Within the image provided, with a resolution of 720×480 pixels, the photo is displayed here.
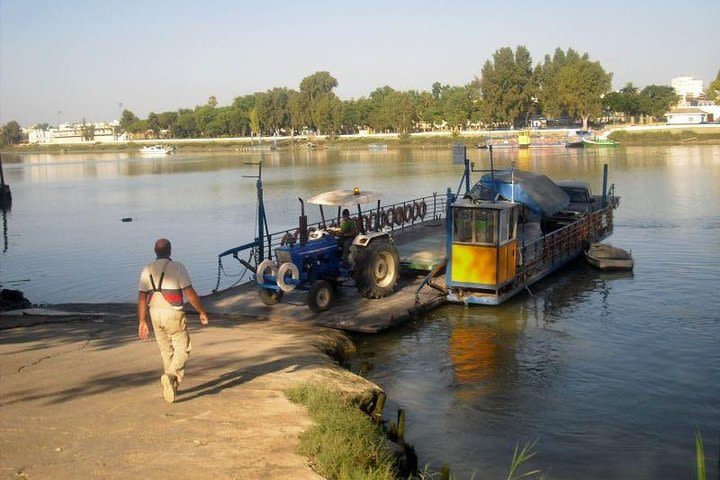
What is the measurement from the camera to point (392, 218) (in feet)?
78.4

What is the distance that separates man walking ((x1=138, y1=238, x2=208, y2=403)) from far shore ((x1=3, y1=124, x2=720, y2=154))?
104 m

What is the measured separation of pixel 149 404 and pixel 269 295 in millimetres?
6826

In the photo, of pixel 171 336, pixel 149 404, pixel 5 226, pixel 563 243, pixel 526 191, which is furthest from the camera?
pixel 5 226

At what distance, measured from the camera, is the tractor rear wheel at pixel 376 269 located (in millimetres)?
14820

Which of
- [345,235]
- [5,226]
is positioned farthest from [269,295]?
[5,226]

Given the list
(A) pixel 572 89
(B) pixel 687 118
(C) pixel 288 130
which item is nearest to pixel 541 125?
(A) pixel 572 89

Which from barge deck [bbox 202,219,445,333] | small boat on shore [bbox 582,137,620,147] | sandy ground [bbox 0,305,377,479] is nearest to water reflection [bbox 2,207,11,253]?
barge deck [bbox 202,219,445,333]

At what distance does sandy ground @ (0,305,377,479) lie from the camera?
6801 mm

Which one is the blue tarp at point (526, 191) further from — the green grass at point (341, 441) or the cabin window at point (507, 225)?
the green grass at point (341, 441)

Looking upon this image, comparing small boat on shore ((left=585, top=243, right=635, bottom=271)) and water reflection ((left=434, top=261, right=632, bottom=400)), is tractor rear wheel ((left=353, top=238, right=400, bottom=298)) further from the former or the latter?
small boat on shore ((left=585, top=243, right=635, bottom=271))

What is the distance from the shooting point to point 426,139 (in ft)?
424

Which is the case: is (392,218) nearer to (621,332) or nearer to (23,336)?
(621,332)

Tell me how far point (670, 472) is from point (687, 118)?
136 meters

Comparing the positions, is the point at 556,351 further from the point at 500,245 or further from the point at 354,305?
the point at 354,305
